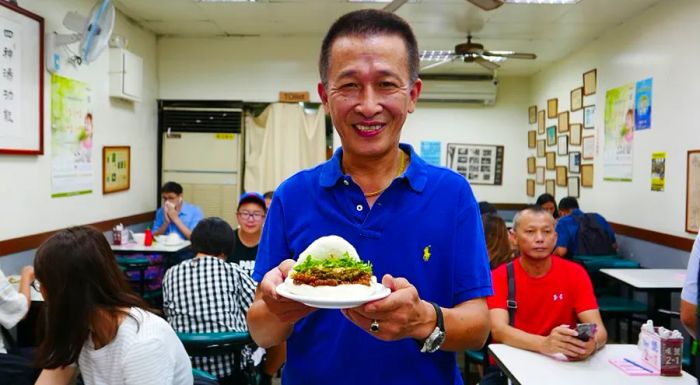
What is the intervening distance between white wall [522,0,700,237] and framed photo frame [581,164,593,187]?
0.12 m

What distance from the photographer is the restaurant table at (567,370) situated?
2156mm

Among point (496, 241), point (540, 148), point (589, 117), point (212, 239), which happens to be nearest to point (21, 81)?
point (212, 239)

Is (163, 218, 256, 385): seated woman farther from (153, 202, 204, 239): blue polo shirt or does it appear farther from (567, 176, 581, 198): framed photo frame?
(567, 176, 581, 198): framed photo frame

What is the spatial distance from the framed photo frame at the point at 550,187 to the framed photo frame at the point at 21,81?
6.78 m

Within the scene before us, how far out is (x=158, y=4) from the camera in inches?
238

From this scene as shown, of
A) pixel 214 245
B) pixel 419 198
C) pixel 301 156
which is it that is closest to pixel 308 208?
pixel 419 198

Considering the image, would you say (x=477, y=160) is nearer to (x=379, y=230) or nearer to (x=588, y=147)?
(x=588, y=147)

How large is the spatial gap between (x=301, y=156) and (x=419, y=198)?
664 cm

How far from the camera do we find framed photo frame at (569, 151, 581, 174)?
750cm

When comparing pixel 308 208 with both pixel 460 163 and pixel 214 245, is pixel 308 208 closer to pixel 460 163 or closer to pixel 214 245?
pixel 214 245

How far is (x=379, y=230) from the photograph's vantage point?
1.19 metres

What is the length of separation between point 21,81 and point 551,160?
6.98 m

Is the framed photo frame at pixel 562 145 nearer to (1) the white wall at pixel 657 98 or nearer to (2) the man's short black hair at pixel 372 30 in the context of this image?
(1) the white wall at pixel 657 98

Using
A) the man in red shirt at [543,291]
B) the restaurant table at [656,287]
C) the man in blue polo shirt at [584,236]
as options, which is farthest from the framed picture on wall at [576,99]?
the man in red shirt at [543,291]
